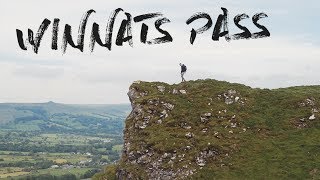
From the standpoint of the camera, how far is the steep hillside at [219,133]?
38031mm

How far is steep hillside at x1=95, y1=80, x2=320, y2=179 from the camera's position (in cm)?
3803

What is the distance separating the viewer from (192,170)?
3828 cm

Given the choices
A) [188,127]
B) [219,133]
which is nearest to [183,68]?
[188,127]

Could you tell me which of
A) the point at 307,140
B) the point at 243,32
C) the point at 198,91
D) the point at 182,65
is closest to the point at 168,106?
the point at 198,91

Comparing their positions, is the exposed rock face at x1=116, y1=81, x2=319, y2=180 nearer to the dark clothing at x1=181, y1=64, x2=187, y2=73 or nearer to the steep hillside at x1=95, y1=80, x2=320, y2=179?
the steep hillside at x1=95, y1=80, x2=320, y2=179

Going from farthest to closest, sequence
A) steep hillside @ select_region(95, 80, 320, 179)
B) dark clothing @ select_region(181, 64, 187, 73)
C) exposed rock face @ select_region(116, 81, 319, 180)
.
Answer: dark clothing @ select_region(181, 64, 187, 73) → exposed rock face @ select_region(116, 81, 319, 180) → steep hillside @ select_region(95, 80, 320, 179)

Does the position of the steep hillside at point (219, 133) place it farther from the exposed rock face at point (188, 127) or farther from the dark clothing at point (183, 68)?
the dark clothing at point (183, 68)

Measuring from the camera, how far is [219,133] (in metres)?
42.1

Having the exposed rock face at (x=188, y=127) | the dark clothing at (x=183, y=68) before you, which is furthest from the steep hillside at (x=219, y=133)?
the dark clothing at (x=183, y=68)

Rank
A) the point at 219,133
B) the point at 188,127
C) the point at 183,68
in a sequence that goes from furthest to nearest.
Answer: the point at 183,68 < the point at 188,127 < the point at 219,133

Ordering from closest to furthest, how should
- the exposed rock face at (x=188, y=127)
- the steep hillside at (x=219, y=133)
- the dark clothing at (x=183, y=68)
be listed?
the steep hillside at (x=219, y=133) → the exposed rock face at (x=188, y=127) → the dark clothing at (x=183, y=68)

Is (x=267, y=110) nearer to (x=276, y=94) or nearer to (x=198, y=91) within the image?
(x=276, y=94)

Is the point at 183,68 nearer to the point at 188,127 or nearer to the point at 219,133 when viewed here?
the point at 188,127

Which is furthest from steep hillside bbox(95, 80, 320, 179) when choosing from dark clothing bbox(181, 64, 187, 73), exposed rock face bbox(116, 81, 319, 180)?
dark clothing bbox(181, 64, 187, 73)
